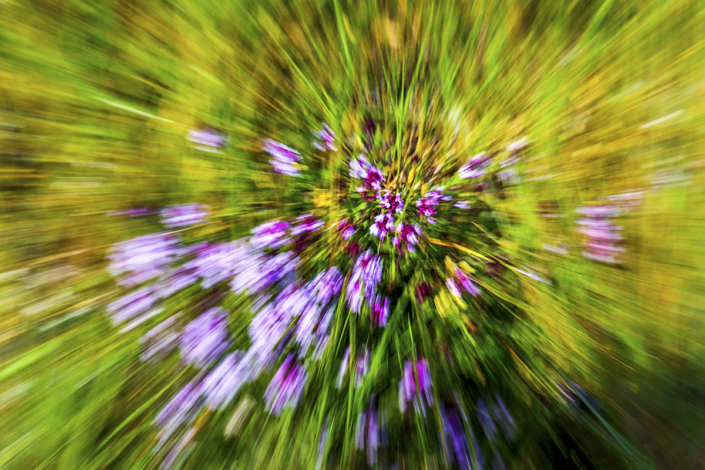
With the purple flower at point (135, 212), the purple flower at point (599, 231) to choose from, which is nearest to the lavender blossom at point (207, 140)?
the purple flower at point (135, 212)

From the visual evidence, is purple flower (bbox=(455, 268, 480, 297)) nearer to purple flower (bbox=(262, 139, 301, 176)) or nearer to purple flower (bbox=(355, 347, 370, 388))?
purple flower (bbox=(355, 347, 370, 388))

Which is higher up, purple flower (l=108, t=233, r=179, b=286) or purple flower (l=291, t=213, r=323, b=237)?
purple flower (l=291, t=213, r=323, b=237)

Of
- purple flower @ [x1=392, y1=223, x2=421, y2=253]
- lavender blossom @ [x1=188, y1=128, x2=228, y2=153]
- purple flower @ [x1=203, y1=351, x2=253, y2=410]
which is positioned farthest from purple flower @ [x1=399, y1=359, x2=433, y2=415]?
lavender blossom @ [x1=188, y1=128, x2=228, y2=153]

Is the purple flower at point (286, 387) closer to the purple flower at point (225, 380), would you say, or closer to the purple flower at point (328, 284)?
the purple flower at point (225, 380)

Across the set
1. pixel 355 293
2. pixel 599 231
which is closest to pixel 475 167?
pixel 599 231

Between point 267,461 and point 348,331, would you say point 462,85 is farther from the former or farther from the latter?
point 267,461

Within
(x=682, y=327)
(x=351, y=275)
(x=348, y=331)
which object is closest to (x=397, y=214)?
(x=351, y=275)

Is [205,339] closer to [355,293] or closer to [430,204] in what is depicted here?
[355,293]
